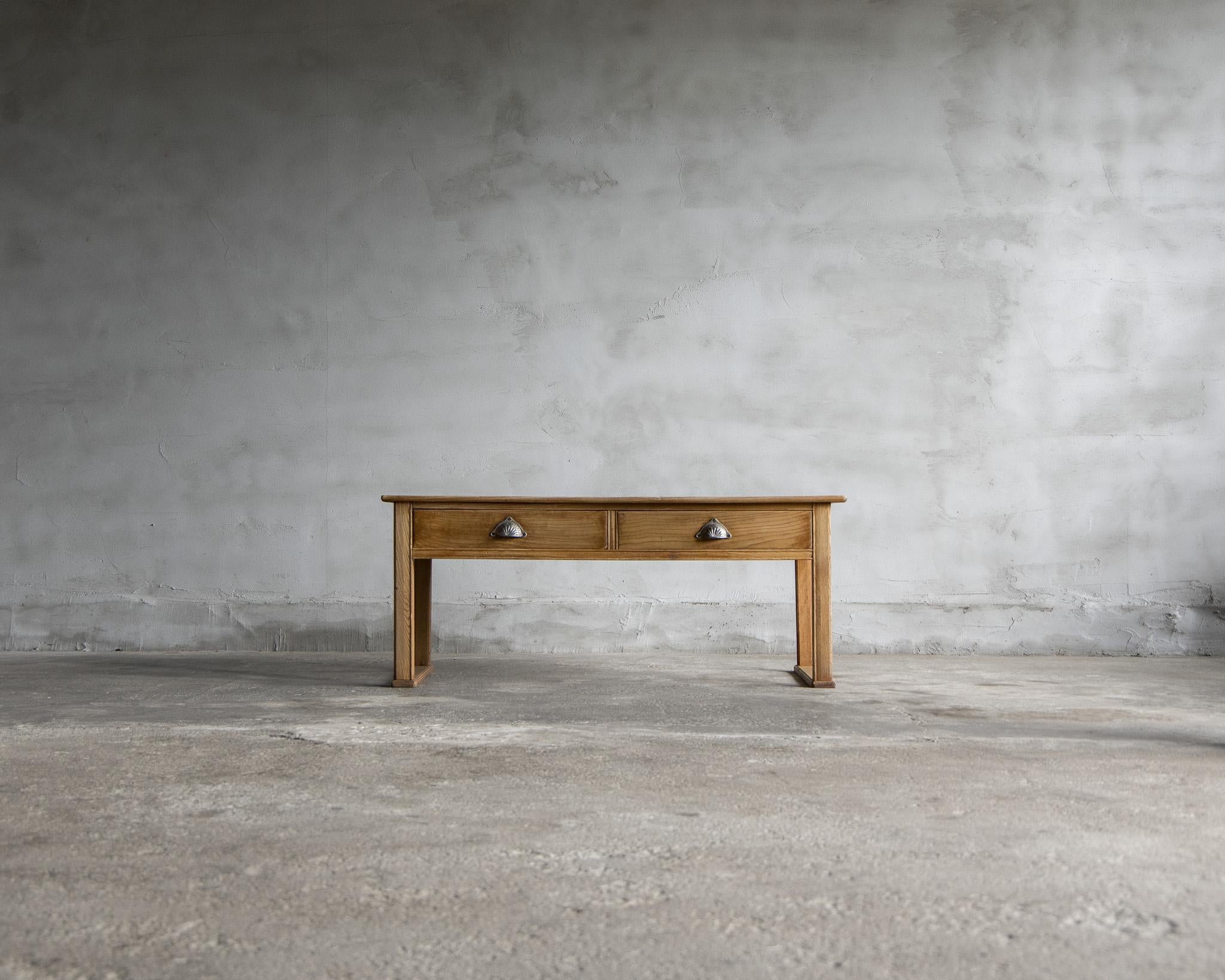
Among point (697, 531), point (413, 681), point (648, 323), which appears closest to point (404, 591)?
point (413, 681)

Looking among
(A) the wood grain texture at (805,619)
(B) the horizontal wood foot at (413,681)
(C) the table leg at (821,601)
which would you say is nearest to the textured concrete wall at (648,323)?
(A) the wood grain texture at (805,619)

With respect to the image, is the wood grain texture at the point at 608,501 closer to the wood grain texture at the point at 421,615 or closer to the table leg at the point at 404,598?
the table leg at the point at 404,598

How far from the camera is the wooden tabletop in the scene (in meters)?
3.30

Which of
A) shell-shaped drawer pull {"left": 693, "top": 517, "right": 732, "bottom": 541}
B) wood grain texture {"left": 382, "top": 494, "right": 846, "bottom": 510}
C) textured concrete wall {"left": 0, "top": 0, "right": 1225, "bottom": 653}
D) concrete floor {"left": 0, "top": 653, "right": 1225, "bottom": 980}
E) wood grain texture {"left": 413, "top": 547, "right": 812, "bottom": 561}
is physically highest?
textured concrete wall {"left": 0, "top": 0, "right": 1225, "bottom": 653}

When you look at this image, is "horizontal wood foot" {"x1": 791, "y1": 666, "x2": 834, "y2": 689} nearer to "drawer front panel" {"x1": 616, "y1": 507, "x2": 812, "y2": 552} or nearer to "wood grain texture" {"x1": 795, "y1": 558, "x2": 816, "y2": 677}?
"wood grain texture" {"x1": 795, "y1": 558, "x2": 816, "y2": 677}

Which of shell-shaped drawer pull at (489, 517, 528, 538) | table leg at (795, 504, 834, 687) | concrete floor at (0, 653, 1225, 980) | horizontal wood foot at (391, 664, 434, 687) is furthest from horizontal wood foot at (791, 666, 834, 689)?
horizontal wood foot at (391, 664, 434, 687)

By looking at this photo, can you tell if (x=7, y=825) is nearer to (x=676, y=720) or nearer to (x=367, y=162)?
(x=676, y=720)

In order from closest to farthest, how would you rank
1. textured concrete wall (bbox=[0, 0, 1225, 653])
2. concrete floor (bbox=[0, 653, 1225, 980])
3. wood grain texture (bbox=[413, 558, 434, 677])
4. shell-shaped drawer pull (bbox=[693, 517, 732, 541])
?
concrete floor (bbox=[0, 653, 1225, 980]) → shell-shaped drawer pull (bbox=[693, 517, 732, 541]) → wood grain texture (bbox=[413, 558, 434, 677]) → textured concrete wall (bbox=[0, 0, 1225, 653])

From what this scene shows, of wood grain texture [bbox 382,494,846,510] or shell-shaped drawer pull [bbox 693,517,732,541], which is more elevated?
wood grain texture [bbox 382,494,846,510]

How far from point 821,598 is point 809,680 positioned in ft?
1.05

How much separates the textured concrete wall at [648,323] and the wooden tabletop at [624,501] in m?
0.98

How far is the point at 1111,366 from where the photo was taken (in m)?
4.29

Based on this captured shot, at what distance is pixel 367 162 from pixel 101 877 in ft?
11.7

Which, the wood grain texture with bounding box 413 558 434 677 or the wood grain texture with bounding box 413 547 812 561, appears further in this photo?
Result: the wood grain texture with bounding box 413 558 434 677
